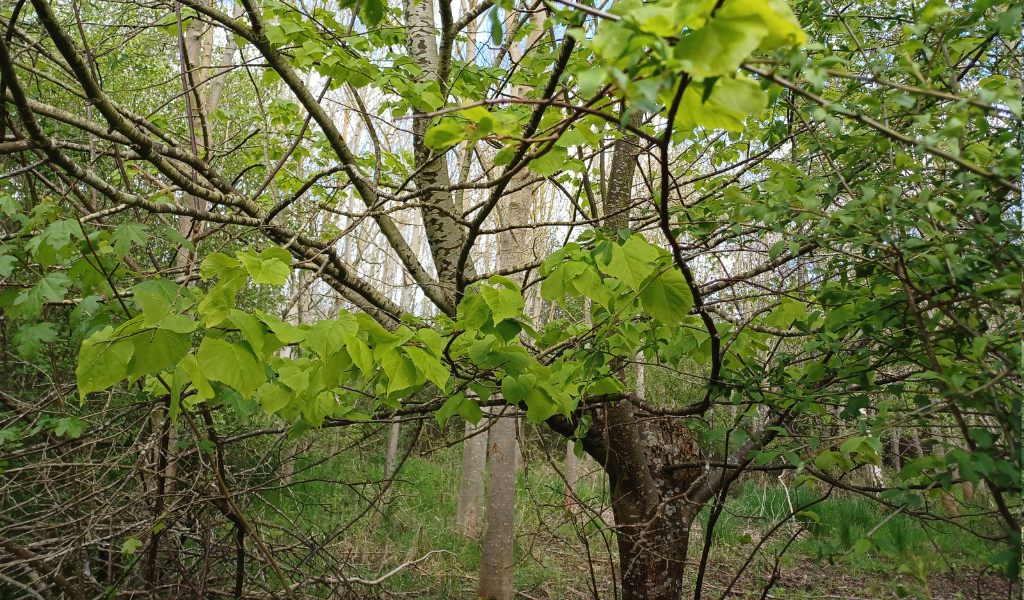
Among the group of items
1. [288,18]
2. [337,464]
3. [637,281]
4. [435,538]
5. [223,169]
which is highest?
[223,169]

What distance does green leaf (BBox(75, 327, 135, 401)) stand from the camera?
1.07 m

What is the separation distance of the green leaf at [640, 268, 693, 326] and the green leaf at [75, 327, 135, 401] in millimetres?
1122

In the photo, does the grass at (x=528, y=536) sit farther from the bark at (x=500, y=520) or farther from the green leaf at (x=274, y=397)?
the green leaf at (x=274, y=397)

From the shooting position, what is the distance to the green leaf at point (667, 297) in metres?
1.31

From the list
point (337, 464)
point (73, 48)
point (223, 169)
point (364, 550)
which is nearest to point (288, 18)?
point (73, 48)

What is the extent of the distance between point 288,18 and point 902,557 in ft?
8.92

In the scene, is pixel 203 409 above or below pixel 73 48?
below

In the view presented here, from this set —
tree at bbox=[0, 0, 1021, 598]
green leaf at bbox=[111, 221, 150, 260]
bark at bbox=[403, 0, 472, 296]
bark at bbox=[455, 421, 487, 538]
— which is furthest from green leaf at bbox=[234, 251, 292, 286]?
bark at bbox=[455, 421, 487, 538]

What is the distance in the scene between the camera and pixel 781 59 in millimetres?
686

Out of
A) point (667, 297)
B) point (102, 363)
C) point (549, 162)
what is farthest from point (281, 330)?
point (667, 297)

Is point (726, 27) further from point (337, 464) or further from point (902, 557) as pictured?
point (337, 464)

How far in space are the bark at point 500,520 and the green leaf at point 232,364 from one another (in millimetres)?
3748

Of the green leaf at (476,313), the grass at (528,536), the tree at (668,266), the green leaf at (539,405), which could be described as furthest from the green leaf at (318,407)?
the grass at (528,536)

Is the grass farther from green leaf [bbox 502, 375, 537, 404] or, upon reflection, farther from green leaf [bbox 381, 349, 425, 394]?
green leaf [bbox 381, 349, 425, 394]
